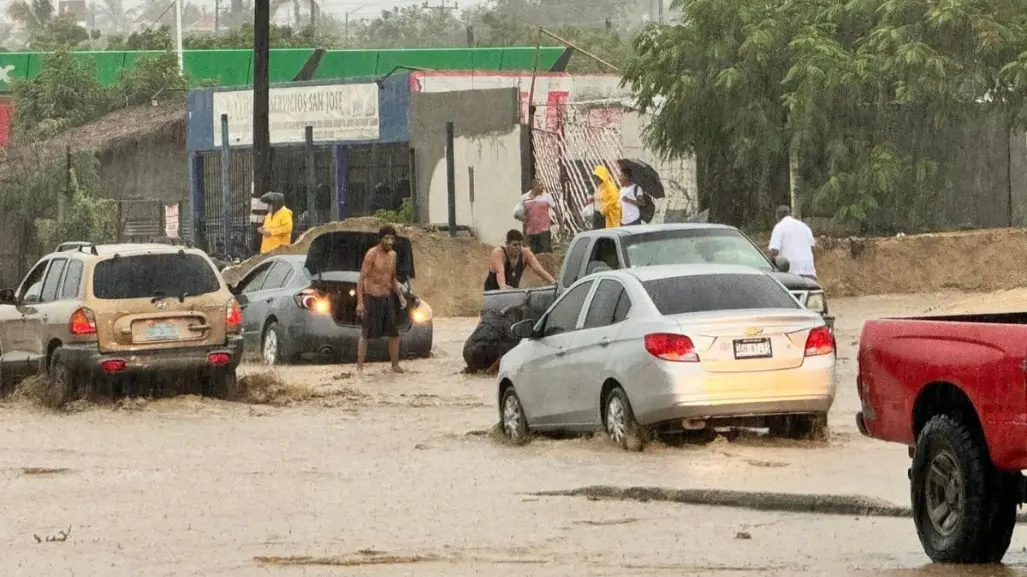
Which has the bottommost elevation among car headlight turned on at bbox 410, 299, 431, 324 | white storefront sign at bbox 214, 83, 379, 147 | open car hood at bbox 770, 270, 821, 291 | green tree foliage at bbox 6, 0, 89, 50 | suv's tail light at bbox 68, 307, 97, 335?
car headlight turned on at bbox 410, 299, 431, 324

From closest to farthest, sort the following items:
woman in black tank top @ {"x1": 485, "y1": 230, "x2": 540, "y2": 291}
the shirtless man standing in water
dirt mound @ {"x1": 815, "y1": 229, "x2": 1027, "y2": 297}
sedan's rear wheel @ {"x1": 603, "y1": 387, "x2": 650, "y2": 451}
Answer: sedan's rear wheel @ {"x1": 603, "y1": 387, "x2": 650, "y2": 451}
the shirtless man standing in water
woman in black tank top @ {"x1": 485, "y1": 230, "x2": 540, "y2": 291}
dirt mound @ {"x1": 815, "y1": 229, "x2": 1027, "y2": 297}

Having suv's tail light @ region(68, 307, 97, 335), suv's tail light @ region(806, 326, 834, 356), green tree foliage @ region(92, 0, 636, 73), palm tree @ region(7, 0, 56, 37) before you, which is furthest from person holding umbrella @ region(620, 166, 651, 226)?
palm tree @ region(7, 0, 56, 37)

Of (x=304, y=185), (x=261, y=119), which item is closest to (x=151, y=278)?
(x=261, y=119)

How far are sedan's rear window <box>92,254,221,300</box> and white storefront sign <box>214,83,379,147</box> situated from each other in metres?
23.8

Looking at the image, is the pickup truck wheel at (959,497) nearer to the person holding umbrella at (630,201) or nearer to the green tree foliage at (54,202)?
the person holding umbrella at (630,201)

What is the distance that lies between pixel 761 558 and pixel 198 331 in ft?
35.7

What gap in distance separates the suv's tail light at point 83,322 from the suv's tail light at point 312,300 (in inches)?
206

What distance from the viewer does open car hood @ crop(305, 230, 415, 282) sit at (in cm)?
2492

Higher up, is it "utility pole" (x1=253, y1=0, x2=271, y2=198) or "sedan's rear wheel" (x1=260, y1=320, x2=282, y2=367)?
"utility pole" (x1=253, y1=0, x2=271, y2=198)

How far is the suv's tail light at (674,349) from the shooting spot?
1438 cm

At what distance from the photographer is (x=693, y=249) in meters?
19.8

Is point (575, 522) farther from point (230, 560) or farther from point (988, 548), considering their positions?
point (988, 548)

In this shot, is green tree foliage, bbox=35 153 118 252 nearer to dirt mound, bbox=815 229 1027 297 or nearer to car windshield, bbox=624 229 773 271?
dirt mound, bbox=815 229 1027 297

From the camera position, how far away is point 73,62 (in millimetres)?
60375
